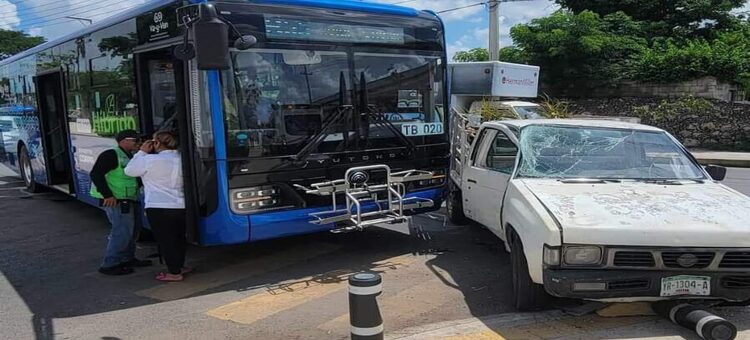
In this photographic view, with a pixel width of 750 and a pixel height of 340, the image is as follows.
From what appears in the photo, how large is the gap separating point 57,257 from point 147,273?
59.3 inches

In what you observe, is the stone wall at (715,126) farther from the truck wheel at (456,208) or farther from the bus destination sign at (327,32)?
the bus destination sign at (327,32)

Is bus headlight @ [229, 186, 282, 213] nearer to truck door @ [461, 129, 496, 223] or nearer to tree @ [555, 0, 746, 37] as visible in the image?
truck door @ [461, 129, 496, 223]

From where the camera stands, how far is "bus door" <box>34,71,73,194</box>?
31.4 feet

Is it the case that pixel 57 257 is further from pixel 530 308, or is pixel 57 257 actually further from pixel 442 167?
pixel 530 308

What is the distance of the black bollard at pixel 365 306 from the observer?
11.8 ft

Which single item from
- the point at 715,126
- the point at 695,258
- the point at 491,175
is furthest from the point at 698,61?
the point at 695,258

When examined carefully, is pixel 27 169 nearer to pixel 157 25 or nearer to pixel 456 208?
pixel 157 25

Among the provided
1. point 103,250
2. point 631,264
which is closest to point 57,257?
point 103,250

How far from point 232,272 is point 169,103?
1.83 metres

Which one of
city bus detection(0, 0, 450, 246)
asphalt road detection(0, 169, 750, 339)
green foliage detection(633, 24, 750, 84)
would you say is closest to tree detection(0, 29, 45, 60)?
green foliage detection(633, 24, 750, 84)

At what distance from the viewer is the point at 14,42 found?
50250mm

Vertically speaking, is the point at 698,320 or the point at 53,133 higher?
the point at 53,133

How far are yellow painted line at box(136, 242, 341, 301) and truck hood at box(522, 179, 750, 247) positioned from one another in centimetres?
289

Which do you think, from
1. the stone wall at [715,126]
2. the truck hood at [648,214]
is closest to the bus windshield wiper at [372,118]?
the truck hood at [648,214]
